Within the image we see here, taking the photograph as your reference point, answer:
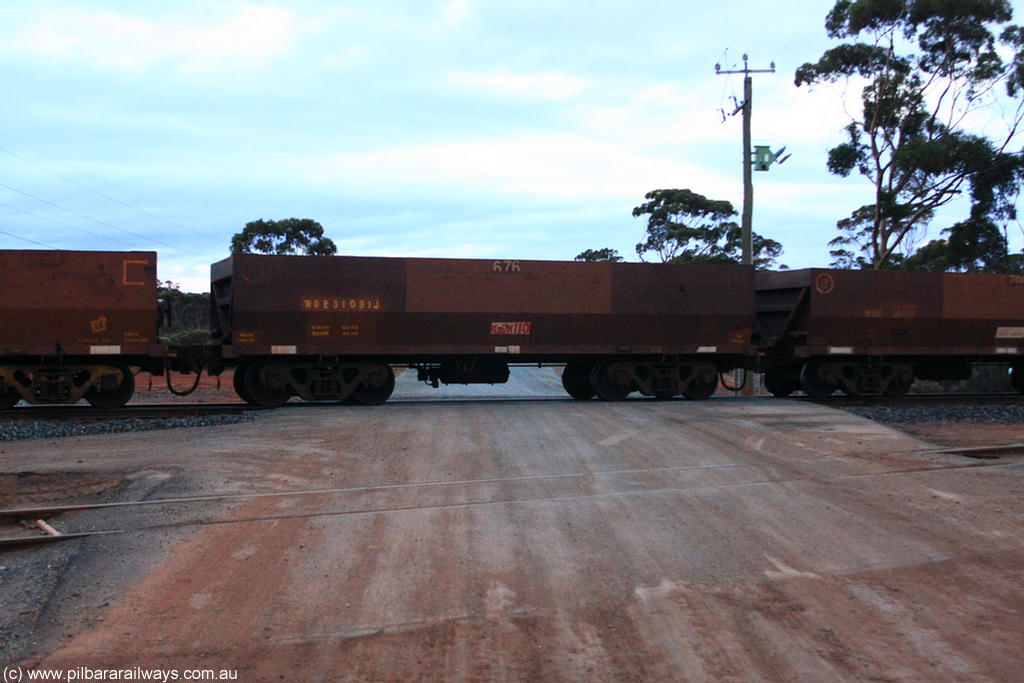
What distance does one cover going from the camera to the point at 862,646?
465 cm

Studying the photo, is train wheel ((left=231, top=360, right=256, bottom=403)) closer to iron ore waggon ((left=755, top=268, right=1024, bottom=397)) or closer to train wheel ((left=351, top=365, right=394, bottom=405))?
train wheel ((left=351, top=365, right=394, bottom=405))

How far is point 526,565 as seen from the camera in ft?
18.9

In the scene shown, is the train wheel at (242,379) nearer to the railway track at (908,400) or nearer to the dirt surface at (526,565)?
the dirt surface at (526,565)

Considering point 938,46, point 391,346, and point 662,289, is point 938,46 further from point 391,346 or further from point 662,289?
point 391,346

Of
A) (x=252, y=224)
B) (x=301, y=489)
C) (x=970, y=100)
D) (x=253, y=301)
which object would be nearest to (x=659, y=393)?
(x=253, y=301)

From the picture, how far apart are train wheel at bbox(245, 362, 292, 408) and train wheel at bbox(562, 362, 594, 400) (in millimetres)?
6166

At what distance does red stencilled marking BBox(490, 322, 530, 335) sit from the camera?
16328mm

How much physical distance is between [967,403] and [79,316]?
17815 millimetres

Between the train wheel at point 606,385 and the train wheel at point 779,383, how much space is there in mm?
4236

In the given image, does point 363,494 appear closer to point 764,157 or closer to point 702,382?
point 702,382

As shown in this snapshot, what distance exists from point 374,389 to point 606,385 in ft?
16.3

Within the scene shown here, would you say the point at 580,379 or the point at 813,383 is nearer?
the point at 580,379

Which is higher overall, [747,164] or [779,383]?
[747,164]

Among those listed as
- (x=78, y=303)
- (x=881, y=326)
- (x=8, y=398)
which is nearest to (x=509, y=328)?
(x=78, y=303)
